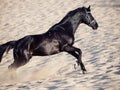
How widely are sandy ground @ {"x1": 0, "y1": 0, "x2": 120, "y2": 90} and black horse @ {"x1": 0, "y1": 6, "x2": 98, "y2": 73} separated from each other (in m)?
0.59

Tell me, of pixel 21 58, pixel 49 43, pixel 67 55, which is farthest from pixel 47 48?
pixel 67 55

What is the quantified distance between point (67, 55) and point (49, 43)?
7.61ft

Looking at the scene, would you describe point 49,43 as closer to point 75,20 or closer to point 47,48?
point 47,48

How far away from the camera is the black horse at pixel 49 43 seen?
6.33m

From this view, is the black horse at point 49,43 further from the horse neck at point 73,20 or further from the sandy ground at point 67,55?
the sandy ground at point 67,55

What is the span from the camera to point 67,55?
873 centimetres

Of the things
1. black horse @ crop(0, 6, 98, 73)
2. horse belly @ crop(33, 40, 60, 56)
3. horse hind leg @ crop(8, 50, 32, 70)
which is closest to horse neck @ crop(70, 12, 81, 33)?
black horse @ crop(0, 6, 98, 73)

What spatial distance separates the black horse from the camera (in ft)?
20.8

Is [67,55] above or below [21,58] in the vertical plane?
above

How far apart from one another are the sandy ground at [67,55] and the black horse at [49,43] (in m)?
0.59

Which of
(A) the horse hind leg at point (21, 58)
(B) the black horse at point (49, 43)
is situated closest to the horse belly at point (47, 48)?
(B) the black horse at point (49, 43)

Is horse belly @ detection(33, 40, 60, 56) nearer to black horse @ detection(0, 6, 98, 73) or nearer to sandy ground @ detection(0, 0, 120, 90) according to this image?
black horse @ detection(0, 6, 98, 73)

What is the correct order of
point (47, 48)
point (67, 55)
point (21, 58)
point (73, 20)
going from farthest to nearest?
point (67, 55) → point (73, 20) → point (47, 48) → point (21, 58)

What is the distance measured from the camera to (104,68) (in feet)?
21.7
